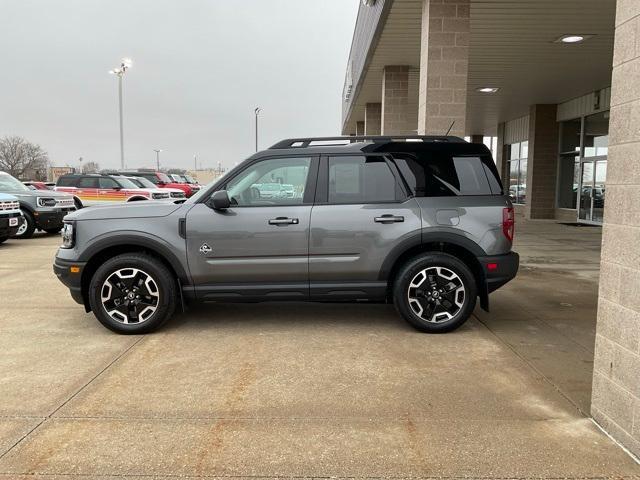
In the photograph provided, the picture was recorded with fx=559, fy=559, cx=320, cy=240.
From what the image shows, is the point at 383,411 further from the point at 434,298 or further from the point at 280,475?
the point at 434,298

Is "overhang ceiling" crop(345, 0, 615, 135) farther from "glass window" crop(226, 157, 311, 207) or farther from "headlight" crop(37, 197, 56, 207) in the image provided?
"headlight" crop(37, 197, 56, 207)

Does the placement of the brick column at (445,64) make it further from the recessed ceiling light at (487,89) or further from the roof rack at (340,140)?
the recessed ceiling light at (487,89)

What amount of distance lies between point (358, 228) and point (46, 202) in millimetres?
12196

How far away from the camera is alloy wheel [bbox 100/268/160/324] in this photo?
5.42 meters

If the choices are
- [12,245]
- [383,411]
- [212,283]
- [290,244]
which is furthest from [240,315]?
[12,245]

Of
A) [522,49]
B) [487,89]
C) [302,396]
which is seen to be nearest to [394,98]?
[522,49]

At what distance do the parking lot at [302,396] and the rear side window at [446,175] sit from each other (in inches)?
55.7

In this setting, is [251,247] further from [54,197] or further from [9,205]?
[54,197]

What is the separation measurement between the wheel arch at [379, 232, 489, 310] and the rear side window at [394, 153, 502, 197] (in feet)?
1.50

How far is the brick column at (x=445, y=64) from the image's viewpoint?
8.95 metres

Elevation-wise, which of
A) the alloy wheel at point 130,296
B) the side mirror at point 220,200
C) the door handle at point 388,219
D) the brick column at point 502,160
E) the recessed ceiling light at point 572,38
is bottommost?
the alloy wheel at point 130,296

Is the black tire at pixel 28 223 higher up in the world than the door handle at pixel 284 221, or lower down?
lower down

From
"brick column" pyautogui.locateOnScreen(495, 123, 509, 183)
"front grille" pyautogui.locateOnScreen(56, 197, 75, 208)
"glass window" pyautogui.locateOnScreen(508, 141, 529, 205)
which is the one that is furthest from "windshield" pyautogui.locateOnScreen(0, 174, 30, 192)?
"brick column" pyautogui.locateOnScreen(495, 123, 509, 183)

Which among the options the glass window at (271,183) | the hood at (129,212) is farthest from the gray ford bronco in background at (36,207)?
the glass window at (271,183)
